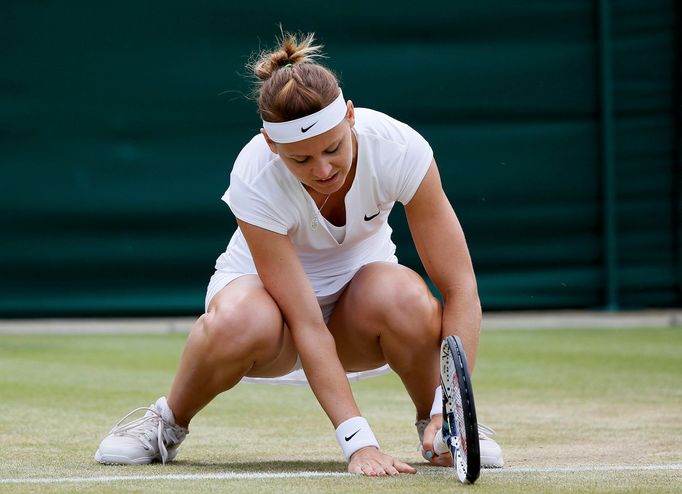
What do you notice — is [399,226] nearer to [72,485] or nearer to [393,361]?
[393,361]

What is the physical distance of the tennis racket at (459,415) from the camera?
2.51 metres

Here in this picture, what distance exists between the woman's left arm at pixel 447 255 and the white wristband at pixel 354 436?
319mm

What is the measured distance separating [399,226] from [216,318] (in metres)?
4.38

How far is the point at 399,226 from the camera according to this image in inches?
285

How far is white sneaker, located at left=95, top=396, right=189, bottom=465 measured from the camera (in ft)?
9.89

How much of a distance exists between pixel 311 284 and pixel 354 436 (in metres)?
0.46

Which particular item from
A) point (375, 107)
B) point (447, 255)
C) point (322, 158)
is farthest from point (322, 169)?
point (375, 107)

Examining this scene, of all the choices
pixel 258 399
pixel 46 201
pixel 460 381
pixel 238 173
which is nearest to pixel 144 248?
pixel 46 201

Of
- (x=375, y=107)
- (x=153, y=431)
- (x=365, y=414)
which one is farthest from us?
(x=375, y=107)

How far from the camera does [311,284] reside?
3.13m

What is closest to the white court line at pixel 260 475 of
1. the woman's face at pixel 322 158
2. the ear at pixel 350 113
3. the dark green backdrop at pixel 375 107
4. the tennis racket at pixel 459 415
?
the tennis racket at pixel 459 415

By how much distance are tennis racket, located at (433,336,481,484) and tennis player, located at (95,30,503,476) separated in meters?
0.14

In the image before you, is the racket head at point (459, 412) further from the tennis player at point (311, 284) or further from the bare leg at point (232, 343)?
the bare leg at point (232, 343)

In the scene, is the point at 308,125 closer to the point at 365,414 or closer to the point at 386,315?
the point at 386,315
